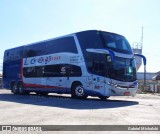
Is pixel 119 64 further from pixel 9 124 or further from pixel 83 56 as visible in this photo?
pixel 9 124

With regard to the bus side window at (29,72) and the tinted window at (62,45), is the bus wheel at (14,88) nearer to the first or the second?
the bus side window at (29,72)

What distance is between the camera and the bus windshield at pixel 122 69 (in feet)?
56.4

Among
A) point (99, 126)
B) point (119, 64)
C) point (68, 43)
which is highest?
point (68, 43)

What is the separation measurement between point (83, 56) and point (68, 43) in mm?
1815

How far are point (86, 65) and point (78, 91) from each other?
179cm

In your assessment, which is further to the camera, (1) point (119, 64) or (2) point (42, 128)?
(1) point (119, 64)

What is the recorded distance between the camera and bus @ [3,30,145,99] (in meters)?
17.2

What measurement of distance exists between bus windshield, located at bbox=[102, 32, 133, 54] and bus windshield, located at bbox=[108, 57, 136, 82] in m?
0.57

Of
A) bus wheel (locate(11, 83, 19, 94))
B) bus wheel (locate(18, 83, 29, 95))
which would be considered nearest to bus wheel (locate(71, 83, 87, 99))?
bus wheel (locate(18, 83, 29, 95))

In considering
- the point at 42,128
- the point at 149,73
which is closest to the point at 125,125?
the point at 42,128

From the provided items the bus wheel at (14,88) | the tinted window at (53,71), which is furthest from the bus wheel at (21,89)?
the tinted window at (53,71)

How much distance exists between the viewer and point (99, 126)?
324 inches

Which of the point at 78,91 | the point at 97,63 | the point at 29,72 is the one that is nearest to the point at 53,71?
the point at 78,91

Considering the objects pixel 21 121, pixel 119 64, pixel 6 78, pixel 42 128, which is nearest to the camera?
pixel 42 128
